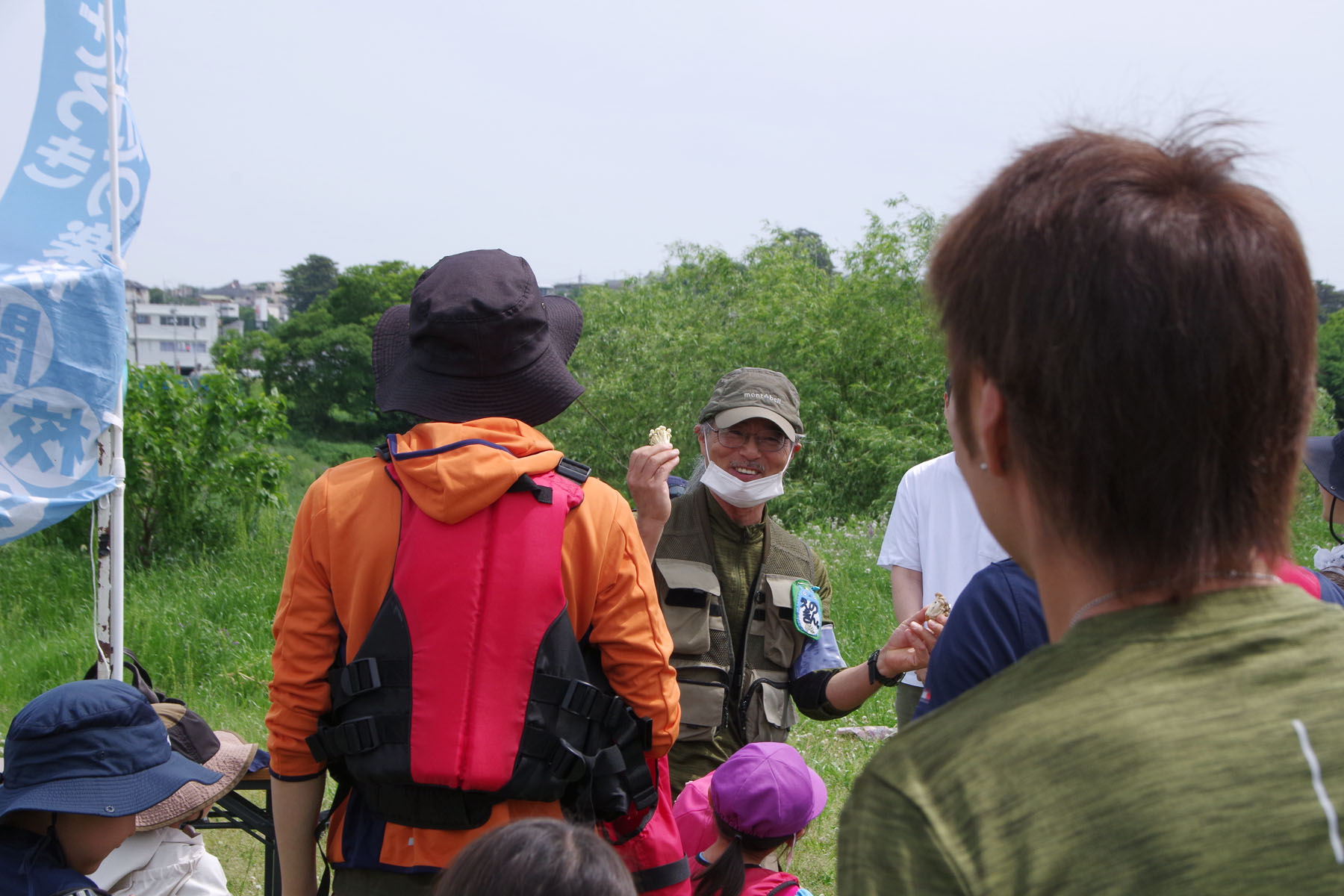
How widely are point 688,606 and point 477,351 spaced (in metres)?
1.24

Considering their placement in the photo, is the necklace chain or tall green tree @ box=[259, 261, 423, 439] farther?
tall green tree @ box=[259, 261, 423, 439]

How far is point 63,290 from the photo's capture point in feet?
14.0

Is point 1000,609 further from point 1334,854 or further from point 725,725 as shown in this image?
point 725,725

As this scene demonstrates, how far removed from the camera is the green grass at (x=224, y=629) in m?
4.91

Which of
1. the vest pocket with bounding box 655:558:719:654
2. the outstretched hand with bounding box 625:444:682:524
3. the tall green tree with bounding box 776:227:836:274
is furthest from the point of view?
the tall green tree with bounding box 776:227:836:274

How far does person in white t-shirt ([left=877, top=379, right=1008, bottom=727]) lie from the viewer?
3086 millimetres

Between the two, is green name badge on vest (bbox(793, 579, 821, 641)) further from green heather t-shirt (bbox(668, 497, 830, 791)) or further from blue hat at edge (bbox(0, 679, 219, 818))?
blue hat at edge (bbox(0, 679, 219, 818))

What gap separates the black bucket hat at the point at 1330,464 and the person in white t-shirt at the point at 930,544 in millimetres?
1061

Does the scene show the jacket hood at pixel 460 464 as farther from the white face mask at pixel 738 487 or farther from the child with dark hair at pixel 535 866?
the white face mask at pixel 738 487

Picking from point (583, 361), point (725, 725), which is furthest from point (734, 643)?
point (583, 361)

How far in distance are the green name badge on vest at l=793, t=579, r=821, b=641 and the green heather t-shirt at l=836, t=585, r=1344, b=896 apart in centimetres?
208

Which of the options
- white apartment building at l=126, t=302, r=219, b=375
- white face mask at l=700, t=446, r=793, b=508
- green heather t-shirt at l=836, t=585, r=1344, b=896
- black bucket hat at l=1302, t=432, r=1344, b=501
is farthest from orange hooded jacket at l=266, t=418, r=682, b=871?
white apartment building at l=126, t=302, r=219, b=375

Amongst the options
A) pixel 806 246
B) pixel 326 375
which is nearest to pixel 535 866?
pixel 806 246

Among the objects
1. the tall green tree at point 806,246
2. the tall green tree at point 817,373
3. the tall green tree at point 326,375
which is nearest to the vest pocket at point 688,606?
the tall green tree at point 817,373
